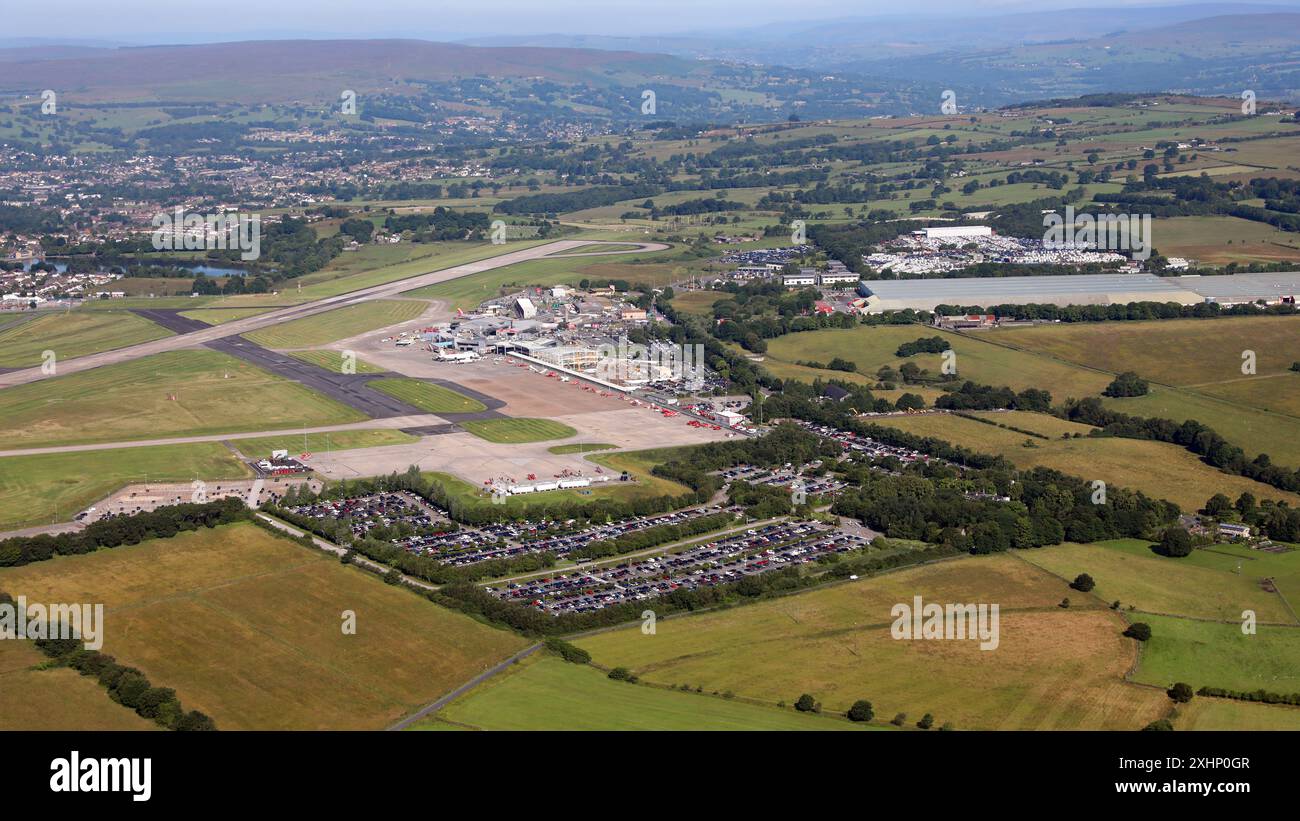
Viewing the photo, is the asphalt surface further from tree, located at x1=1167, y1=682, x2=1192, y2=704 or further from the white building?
tree, located at x1=1167, y1=682, x2=1192, y2=704

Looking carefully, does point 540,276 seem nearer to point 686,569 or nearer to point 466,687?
point 686,569

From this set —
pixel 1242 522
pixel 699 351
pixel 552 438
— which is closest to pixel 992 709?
pixel 1242 522

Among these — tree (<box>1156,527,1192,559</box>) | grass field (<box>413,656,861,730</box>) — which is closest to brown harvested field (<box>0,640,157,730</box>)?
grass field (<box>413,656,861,730</box>)

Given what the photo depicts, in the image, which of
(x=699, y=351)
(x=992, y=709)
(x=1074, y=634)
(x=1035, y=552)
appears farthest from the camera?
(x=699, y=351)

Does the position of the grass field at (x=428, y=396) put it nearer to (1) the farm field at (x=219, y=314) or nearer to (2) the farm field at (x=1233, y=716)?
(1) the farm field at (x=219, y=314)

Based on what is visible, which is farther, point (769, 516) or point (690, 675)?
point (769, 516)

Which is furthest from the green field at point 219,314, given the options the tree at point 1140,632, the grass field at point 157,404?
the tree at point 1140,632

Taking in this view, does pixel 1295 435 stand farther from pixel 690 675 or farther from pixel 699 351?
pixel 690 675
